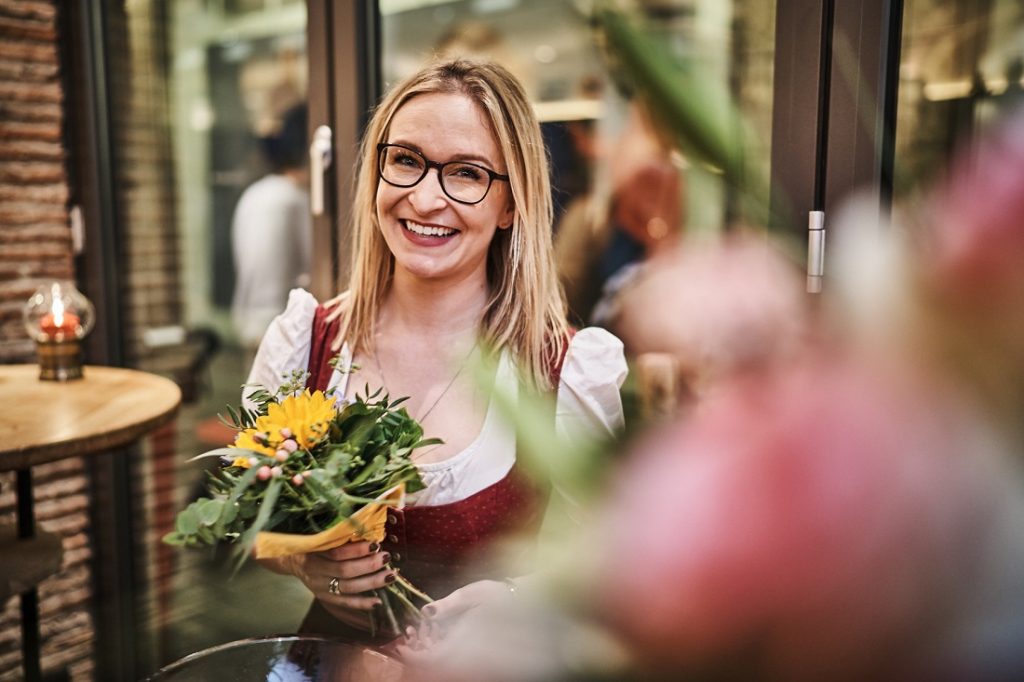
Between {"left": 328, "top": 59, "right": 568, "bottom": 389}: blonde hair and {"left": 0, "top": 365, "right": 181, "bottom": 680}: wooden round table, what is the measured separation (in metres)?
0.60

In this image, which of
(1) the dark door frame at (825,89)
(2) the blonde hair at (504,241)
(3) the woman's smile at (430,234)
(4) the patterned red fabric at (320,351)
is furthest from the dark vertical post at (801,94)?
(4) the patterned red fabric at (320,351)

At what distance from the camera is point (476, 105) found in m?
1.40

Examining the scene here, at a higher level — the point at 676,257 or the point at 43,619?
the point at 676,257

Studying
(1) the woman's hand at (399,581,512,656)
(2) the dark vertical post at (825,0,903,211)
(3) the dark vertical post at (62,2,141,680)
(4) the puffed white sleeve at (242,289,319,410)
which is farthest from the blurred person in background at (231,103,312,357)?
(1) the woman's hand at (399,581,512,656)

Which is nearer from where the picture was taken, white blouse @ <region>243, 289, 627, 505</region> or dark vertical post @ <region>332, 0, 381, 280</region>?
white blouse @ <region>243, 289, 627, 505</region>

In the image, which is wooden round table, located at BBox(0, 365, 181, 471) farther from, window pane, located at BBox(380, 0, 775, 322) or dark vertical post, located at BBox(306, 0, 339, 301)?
window pane, located at BBox(380, 0, 775, 322)

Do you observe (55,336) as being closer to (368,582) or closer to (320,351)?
(320,351)

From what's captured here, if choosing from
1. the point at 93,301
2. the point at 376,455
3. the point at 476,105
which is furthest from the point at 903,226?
the point at 93,301

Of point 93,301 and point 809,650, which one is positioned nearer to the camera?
point 809,650

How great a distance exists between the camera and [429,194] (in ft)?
4.56

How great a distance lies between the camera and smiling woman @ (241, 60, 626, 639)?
137cm

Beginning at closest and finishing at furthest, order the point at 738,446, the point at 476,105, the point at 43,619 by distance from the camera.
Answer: the point at 738,446 → the point at 476,105 → the point at 43,619

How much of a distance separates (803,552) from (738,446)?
1.1 inches

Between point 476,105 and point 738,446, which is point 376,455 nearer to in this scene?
point 476,105
